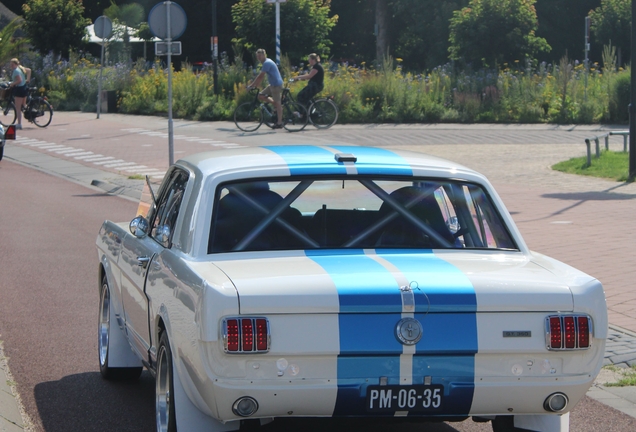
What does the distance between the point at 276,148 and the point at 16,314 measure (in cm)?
350

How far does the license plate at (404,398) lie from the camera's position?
381cm

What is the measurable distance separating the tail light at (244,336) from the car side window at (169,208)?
3.64ft

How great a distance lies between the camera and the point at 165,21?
15.3 meters

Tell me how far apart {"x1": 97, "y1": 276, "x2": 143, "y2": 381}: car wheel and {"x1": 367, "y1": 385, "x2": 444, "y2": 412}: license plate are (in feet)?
8.11

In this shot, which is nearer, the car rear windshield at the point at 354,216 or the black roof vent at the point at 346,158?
the car rear windshield at the point at 354,216

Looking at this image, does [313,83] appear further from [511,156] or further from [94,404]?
[94,404]

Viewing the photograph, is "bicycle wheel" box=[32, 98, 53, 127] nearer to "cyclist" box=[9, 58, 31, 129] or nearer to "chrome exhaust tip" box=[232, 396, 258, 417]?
"cyclist" box=[9, 58, 31, 129]

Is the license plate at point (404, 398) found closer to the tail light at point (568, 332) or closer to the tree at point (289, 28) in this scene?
the tail light at point (568, 332)

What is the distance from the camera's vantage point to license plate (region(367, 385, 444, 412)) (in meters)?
3.81

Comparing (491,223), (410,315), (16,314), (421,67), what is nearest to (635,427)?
(491,223)

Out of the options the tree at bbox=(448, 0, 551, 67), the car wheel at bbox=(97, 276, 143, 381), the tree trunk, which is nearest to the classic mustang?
the car wheel at bbox=(97, 276, 143, 381)

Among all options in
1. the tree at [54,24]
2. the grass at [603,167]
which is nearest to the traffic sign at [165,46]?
the grass at [603,167]

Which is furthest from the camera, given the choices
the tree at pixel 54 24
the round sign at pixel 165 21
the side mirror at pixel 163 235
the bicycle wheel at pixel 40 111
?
the tree at pixel 54 24

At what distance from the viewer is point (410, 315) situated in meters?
3.79
